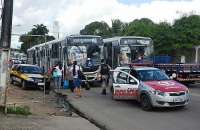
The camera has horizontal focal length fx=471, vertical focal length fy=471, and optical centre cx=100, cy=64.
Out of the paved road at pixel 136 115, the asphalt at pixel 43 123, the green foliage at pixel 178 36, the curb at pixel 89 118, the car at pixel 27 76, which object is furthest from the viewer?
the green foliage at pixel 178 36

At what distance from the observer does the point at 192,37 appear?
5138 cm

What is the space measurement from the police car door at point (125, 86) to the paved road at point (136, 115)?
439 millimetres

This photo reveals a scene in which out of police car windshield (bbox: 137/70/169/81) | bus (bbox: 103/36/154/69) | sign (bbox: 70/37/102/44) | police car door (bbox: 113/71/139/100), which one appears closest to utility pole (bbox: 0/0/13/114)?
police car door (bbox: 113/71/139/100)

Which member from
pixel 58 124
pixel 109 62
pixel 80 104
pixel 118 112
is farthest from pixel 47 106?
pixel 109 62

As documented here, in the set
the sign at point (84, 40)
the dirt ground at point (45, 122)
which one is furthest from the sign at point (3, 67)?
the sign at point (84, 40)

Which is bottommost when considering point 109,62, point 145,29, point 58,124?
point 58,124

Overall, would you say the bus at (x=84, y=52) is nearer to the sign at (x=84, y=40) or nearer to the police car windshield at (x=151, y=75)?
the sign at (x=84, y=40)

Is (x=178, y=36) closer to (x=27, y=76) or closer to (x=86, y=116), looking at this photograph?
(x=27, y=76)

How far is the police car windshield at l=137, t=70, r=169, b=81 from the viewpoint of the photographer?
18.2 metres

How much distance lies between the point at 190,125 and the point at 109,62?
63.6 ft

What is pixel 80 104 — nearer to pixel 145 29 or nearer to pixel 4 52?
pixel 4 52

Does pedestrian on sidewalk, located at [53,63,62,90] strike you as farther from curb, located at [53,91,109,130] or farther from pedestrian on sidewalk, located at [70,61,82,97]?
curb, located at [53,91,109,130]

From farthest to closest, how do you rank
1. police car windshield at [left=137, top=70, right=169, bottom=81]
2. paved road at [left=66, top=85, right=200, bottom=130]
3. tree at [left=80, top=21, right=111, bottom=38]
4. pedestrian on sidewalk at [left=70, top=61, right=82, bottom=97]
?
tree at [left=80, top=21, right=111, bottom=38] → pedestrian on sidewalk at [left=70, top=61, right=82, bottom=97] → police car windshield at [left=137, top=70, right=169, bottom=81] → paved road at [left=66, top=85, right=200, bottom=130]

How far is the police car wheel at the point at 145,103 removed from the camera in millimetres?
16969
